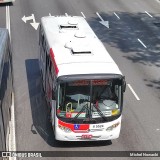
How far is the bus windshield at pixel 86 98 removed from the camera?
1191 centimetres

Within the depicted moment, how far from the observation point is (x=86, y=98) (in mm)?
12039

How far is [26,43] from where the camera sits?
23.0 m

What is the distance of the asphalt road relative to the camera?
44.9 ft

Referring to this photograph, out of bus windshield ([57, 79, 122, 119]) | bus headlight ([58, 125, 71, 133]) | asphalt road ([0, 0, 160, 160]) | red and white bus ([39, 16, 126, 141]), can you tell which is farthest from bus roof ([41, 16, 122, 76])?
asphalt road ([0, 0, 160, 160])

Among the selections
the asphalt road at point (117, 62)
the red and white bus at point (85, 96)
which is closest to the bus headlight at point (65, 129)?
the red and white bus at point (85, 96)

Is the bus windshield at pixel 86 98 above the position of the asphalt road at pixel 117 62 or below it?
above

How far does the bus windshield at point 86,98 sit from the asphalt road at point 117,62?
5.64 ft

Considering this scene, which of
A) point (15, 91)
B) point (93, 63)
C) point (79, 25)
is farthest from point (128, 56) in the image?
point (93, 63)

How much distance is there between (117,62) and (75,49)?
808 cm

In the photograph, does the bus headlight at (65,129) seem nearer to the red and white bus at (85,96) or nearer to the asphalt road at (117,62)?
the red and white bus at (85,96)

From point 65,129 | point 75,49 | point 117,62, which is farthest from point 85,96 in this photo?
point 117,62

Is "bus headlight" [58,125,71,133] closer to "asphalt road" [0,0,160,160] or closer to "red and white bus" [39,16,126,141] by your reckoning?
"red and white bus" [39,16,126,141]

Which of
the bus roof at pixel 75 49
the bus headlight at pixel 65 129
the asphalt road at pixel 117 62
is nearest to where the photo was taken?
the bus roof at pixel 75 49

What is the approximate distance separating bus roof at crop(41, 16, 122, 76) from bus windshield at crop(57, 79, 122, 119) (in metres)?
0.39
